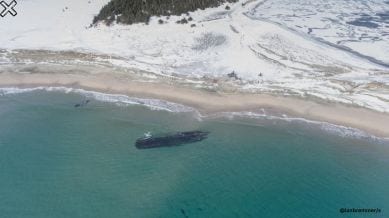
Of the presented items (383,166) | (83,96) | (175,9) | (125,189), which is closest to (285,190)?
(383,166)

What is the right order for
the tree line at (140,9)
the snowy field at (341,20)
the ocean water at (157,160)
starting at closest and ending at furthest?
the ocean water at (157,160), the snowy field at (341,20), the tree line at (140,9)

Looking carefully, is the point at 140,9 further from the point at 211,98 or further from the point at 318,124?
the point at 318,124

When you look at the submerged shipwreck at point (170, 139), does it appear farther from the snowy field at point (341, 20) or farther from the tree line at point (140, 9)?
the tree line at point (140, 9)

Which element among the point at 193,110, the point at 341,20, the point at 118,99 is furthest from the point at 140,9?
the point at 341,20

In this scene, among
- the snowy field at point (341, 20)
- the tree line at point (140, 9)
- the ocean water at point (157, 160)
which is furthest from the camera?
the tree line at point (140, 9)

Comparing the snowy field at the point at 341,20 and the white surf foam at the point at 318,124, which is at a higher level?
the snowy field at the point at 341,20

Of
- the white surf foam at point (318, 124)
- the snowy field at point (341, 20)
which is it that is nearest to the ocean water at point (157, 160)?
the white surf foam at point (318, 124)

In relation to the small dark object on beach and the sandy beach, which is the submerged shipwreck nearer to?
the sandy beach

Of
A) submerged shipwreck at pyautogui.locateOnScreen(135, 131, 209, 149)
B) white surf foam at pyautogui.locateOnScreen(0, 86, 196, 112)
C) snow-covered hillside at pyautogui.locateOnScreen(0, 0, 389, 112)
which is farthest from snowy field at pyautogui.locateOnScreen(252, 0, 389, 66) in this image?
submerged shipwreck at pyautogui.locateOnScreen(135, 131, 209, 149)

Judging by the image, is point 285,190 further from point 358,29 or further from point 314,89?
point 358,29
